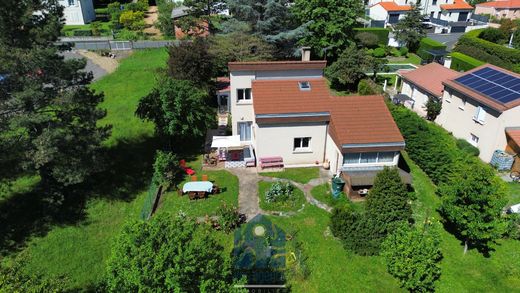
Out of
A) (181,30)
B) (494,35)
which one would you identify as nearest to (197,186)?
(181,30)

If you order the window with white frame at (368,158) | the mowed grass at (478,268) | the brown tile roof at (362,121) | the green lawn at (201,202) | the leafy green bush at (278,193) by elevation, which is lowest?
the mowed grass at (478,268)

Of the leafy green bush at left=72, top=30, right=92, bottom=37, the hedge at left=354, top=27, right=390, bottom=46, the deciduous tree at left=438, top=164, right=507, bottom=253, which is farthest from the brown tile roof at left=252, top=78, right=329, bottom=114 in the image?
the leafy green bush at left=72, top=30, right=92, bottom=37

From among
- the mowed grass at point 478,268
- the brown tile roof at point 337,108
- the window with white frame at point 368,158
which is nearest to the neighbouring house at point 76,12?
the brown tile roof at point 337,108

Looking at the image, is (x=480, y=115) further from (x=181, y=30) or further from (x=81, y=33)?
(x=81, y=33)

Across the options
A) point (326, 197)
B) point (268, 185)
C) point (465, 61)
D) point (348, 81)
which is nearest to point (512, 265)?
point (326, 197)

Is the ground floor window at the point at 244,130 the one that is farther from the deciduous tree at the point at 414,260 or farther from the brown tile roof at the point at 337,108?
the deciduous tree at the point at 414,260

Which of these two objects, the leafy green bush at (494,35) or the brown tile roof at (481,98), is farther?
the leafy green bush at (494,35)

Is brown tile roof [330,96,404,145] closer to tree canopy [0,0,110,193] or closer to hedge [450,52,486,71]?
tree canopy [0,0,110,193]
